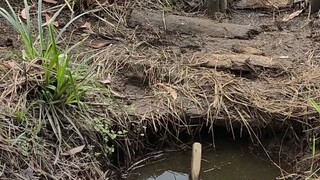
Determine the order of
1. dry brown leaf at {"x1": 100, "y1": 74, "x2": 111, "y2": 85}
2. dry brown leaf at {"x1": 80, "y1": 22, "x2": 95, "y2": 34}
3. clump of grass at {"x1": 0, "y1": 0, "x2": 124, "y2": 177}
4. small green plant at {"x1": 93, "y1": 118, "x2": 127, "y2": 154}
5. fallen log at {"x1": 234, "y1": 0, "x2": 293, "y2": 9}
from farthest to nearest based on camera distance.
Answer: fallen log at {"x1": 234, "y1": 0, "x2": 293, "y2": 9}
dry brown leaf at {"x1": 80, "y1": 22, "x2": 95, "y2": 34}
dry brown leaf at {"x1": 100, "y1": 74, "x2": 111, "y2": 85}
small green plant at {"x1": 93, "y1": 118, "x2": 127, "y2": 154}
clump of grass at {"x1": 0, "y1": 0, "x2": 124, "y2": 177}

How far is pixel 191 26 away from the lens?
4152mm

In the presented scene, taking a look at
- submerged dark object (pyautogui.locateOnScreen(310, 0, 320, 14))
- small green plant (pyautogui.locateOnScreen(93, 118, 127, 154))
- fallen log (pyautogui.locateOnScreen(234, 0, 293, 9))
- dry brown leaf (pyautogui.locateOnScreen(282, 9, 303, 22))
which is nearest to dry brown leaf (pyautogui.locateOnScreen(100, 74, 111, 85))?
small green plant (pyautogui.locateOnScreen(93, 118, 127, 154))

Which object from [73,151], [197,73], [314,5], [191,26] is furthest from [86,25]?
[314,5]

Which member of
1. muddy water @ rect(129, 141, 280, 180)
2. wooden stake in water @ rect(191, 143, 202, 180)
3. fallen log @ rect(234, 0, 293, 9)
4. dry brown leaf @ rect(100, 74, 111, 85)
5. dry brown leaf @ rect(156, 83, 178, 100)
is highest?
fallen log @ rect(234, 0, 293, 9)

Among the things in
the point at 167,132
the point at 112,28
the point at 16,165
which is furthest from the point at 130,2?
the point at 16,165

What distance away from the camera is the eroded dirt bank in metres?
3.48

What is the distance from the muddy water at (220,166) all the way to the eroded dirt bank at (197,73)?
9 cm

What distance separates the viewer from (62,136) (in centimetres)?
318

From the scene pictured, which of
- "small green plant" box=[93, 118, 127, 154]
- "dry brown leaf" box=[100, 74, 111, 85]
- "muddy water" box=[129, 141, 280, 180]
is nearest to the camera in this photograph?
"small green plant" box=[93, 118, 127, 154]

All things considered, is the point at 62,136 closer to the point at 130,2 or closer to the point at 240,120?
the point at 240,120

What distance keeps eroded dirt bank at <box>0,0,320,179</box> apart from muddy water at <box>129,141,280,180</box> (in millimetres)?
92

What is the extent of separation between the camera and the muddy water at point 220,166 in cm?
342

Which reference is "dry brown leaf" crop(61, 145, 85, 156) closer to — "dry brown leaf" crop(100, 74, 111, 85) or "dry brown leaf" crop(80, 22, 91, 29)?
"dry brown leaf" crop(100, 74, 111, 85)

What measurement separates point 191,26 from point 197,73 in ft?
1.66
